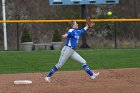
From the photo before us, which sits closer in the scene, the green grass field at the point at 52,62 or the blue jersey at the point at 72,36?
the blue jersey at the point at 72,36

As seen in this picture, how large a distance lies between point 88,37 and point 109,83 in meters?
21.0

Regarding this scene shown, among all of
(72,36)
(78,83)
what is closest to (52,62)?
(78,83)

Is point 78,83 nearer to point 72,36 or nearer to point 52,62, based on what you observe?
point 72,36

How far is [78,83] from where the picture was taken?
496 inches

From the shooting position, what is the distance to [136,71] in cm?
1537

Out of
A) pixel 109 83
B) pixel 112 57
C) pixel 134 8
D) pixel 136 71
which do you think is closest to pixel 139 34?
pixel 134 8

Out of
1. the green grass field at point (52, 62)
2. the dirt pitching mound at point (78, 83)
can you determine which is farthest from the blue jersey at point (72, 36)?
the green grass field at point (52, 62)

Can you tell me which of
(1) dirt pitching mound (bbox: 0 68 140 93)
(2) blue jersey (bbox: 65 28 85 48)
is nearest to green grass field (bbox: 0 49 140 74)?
(1) dirt pitching mound (bbox: 0 68 140 93)

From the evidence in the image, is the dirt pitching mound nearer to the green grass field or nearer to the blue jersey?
the blue jersey

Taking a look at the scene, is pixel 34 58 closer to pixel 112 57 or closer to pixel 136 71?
pixel 112 57

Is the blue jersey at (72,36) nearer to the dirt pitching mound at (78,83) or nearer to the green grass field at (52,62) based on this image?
the dirt pitching mound at (78,83)

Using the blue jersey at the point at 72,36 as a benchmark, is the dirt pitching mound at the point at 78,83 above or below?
below

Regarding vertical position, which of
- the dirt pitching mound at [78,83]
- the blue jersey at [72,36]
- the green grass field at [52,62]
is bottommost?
the green grass field at [52,62]

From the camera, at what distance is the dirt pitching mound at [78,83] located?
11273 mm
